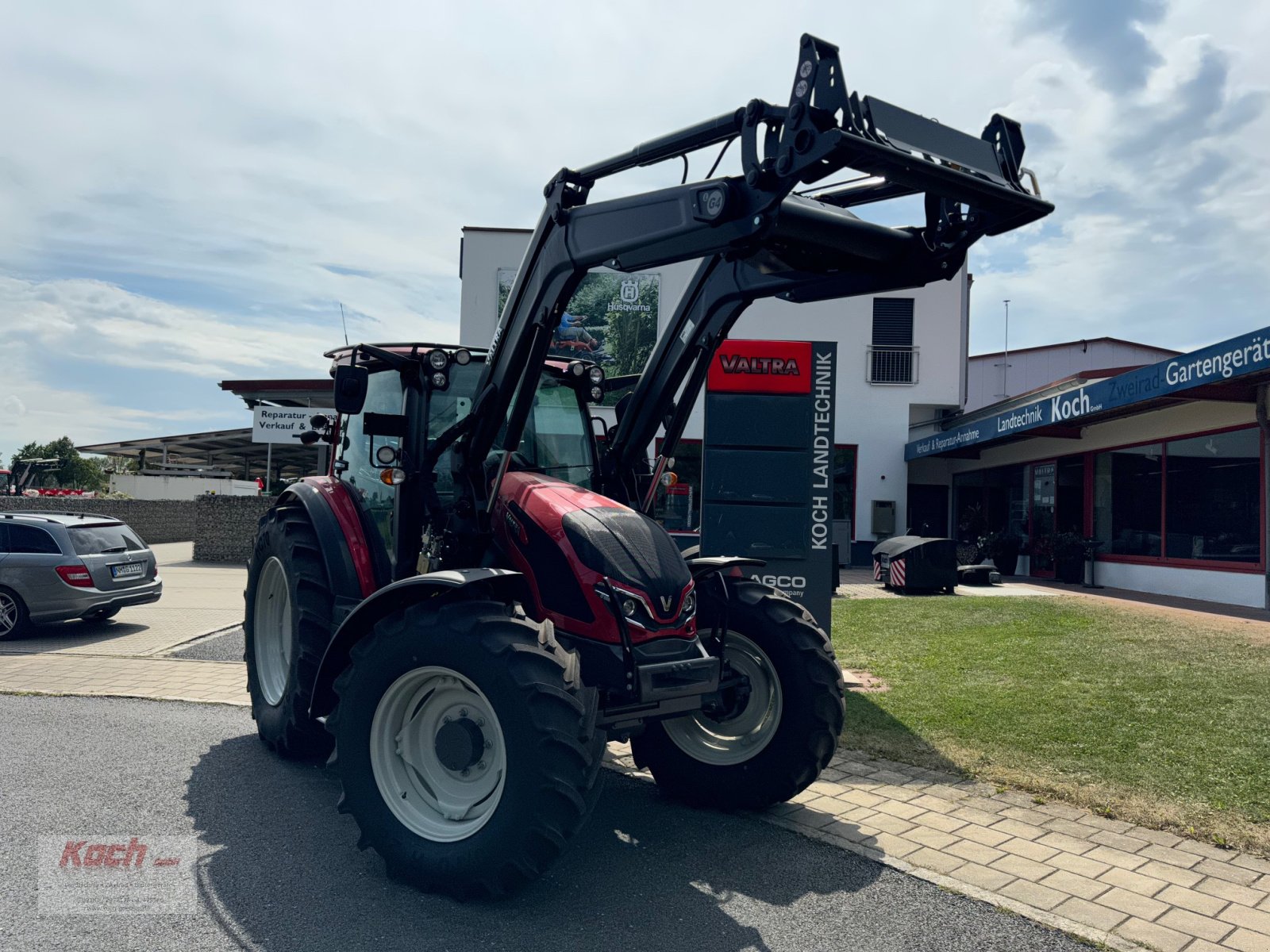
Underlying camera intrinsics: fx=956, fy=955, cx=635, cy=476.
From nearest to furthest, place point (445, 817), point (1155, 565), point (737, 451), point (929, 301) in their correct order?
1. point (445, 817)
2. point (737, 451)
3. point (1155, 565)
4. point (929, 301)

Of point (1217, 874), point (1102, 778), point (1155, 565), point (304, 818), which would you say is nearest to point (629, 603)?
point (304, 818)

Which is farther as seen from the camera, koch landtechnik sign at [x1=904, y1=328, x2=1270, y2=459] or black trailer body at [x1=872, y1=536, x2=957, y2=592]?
black trailer body at [x1=872, y1=536, x2=957, y2=592]

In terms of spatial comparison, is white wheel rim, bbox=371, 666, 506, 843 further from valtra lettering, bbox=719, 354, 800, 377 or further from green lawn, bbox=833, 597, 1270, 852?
valtra lettering, bbox=719, 354, 800, 377

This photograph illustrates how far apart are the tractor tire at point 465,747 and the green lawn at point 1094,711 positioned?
319 cm

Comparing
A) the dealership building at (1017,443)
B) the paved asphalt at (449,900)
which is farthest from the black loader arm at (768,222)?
the dealership building at (1017,443)

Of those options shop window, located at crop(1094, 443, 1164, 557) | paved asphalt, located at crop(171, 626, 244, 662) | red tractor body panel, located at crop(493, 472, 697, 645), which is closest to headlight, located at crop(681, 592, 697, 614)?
red tractor body panel, located at crop(493, 472, 697, 645)

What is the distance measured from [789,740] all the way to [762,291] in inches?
91.8

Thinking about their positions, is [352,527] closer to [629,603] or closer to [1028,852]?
[629,603]

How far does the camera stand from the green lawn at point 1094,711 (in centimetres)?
531

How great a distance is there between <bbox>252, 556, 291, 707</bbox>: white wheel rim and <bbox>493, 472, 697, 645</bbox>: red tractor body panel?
2578 millimetres

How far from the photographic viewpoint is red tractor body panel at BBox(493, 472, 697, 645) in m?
4.29

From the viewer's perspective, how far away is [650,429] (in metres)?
5.66

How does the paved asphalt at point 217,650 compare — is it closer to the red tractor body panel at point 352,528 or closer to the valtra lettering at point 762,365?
the red tractor body panel at point 352,528

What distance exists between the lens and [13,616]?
451 inches
